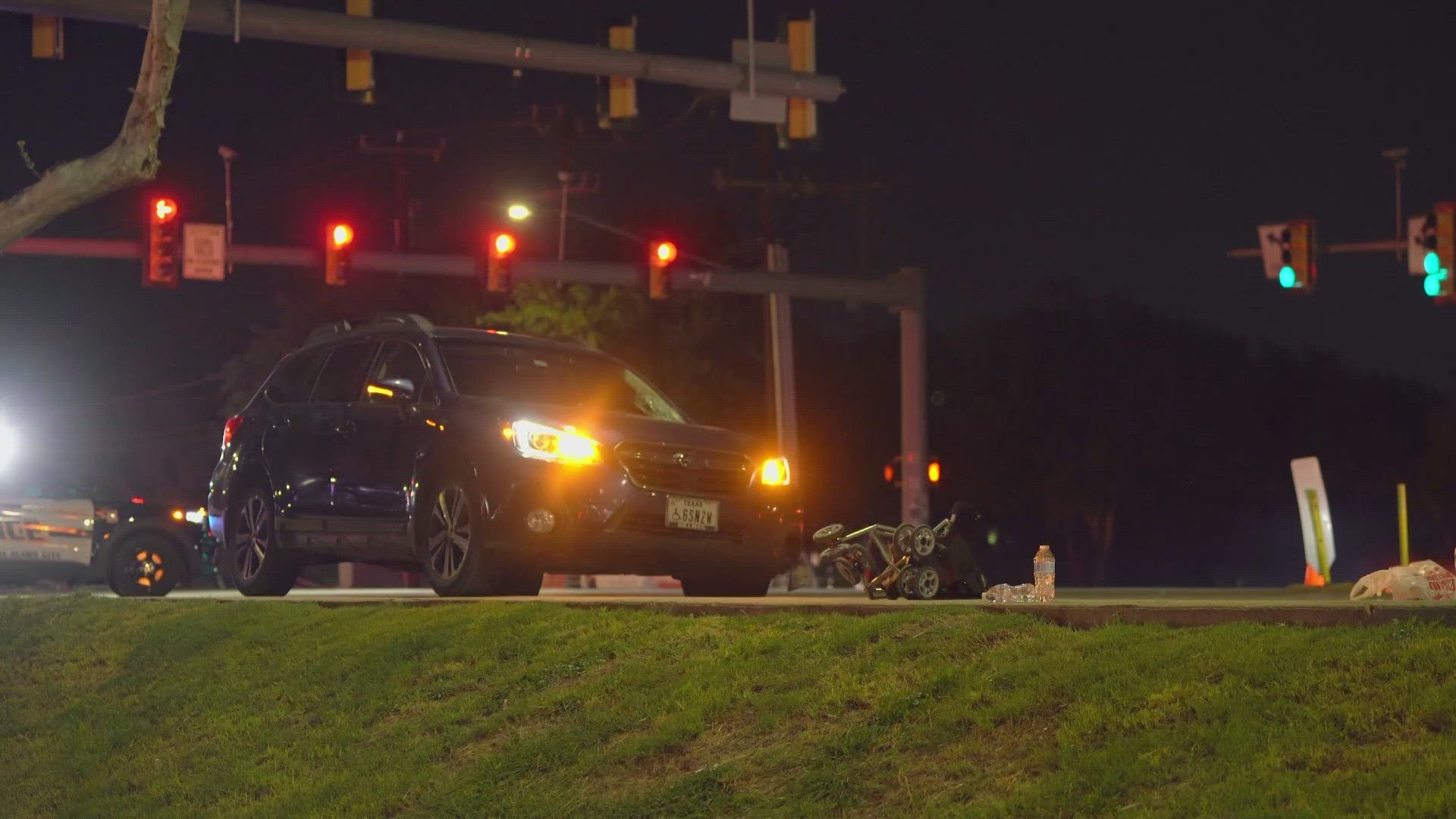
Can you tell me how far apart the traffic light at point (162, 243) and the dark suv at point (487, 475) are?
46.6ft

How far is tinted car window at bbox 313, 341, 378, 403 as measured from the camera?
48.4 feet

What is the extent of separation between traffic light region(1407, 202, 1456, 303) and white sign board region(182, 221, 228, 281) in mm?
16674

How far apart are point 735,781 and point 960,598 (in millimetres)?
4968

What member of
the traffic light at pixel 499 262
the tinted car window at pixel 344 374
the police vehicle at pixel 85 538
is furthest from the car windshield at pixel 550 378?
the traffic light at pixel 499 262

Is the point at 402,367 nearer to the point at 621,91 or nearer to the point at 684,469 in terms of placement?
the point at 684,469

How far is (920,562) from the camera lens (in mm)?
12570

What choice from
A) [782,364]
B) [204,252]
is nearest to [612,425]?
[204,252]

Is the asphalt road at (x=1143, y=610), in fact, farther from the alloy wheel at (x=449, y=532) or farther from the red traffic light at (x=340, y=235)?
the red traffic light at (x=340, y=235)

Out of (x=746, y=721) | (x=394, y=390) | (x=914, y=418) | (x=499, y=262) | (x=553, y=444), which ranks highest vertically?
(x=499, y=262)

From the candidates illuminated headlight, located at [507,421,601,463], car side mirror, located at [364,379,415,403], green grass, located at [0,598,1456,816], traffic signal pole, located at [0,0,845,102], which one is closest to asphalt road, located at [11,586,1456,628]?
green grass, located at [0,598,1456,816]

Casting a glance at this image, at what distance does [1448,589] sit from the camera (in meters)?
10.9

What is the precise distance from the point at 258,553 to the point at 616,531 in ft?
12.7

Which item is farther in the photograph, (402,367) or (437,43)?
(437,43)

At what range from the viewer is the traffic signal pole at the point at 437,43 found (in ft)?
57.9
